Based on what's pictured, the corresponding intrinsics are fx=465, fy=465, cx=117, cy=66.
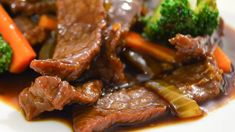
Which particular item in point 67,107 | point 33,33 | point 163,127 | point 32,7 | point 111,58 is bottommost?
point 163,127

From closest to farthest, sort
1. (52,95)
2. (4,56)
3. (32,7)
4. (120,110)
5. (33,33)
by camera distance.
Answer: (52,95) → (120,110) → (4,56) → (33,33) → (32,7)

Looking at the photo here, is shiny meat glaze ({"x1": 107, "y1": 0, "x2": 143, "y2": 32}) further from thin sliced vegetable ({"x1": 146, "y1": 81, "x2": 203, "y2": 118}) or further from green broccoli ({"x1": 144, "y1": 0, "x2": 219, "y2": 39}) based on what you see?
thin sliced vegetable ({"x1": 146, "y1": 81, "x2": 203, "y2": 118})

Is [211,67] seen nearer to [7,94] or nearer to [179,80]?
[179,80]

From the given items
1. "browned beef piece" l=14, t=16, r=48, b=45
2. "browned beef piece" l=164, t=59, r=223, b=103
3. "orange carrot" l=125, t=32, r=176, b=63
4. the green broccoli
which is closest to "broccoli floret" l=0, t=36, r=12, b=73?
"browned beef piece" l=14, t=16, r=48, b=45

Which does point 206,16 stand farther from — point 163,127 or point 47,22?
point 47,22

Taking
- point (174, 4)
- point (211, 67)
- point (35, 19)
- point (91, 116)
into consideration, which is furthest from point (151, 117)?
point (35, 19)

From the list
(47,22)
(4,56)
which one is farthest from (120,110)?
(47,22)
